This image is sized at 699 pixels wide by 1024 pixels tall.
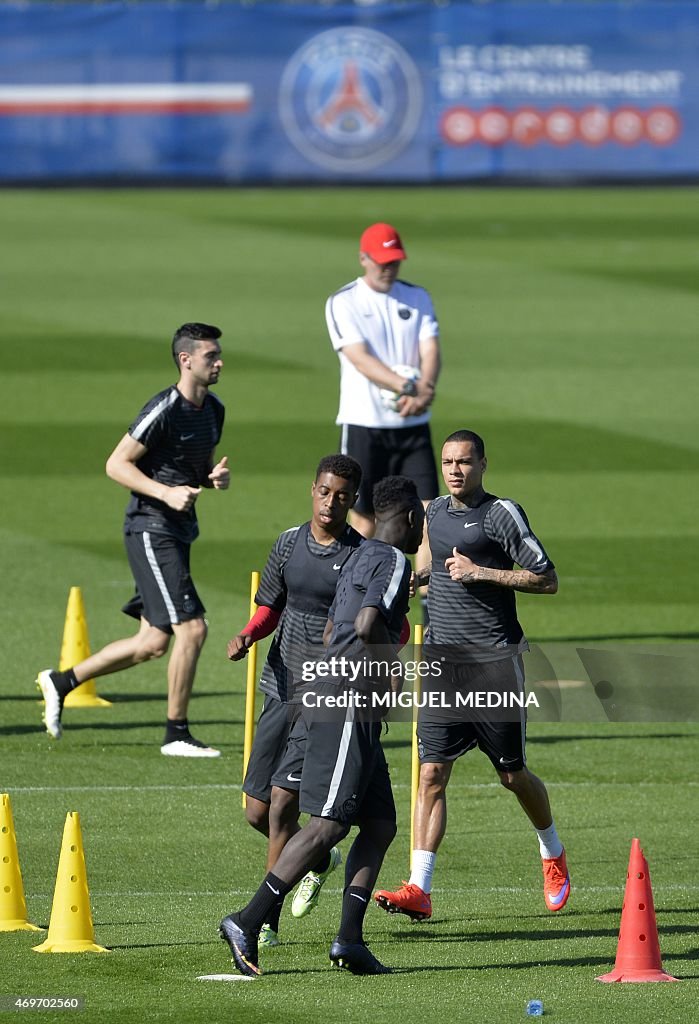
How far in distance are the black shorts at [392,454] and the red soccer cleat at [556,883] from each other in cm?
491

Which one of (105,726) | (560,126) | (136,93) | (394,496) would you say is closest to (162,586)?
(105,726)

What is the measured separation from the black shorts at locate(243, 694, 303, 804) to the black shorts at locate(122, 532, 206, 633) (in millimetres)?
3119

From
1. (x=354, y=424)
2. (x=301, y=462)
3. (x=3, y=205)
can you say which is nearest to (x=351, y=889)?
(x=354, y=424)

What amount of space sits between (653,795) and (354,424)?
3733 millimetres

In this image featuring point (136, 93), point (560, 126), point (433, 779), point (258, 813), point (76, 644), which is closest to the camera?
point (258, 813)

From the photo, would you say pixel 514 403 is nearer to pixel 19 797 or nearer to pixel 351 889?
pixel 19 797

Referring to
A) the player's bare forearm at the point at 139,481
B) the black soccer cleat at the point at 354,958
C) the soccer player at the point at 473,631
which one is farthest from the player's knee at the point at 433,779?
the player's bare forearm at the point at 139,481

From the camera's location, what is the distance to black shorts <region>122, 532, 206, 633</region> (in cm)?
1248

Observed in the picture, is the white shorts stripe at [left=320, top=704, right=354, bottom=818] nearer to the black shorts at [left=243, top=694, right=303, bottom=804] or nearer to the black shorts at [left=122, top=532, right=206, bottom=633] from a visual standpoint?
the black shorts at [left=243, top=694, right=303, bottom=804]

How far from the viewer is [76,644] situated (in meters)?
13.9

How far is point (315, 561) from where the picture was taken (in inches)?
356

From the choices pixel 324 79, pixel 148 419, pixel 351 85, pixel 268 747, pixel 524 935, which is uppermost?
pixel 324 79

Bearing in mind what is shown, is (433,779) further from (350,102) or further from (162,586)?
(350,102)

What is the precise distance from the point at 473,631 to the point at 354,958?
169cm
